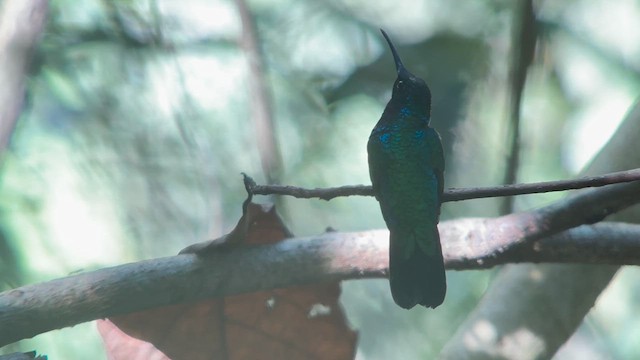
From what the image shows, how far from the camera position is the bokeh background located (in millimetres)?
3443

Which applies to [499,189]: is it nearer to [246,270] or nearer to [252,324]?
[246,270]

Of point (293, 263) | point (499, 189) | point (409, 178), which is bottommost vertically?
point (293, 263)

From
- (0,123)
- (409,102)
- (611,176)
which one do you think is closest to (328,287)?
(409,102)

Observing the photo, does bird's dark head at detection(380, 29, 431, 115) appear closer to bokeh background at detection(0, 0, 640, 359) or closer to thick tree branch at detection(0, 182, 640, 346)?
thick tree branch at detection(0, 182, 640, 346)

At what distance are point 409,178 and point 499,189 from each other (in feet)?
1.08

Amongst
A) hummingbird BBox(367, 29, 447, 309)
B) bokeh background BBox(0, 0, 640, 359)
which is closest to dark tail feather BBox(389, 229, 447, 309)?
hummingbird BBox(367, 29, 447, 309)

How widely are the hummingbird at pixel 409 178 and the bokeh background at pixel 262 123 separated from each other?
106 cm

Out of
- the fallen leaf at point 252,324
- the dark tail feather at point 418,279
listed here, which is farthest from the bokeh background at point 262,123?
the dark tail feather at point 418,279

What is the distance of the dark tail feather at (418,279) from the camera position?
1440 mm

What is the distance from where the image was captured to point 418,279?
147cm

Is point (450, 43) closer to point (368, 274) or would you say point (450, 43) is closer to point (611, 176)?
point (368, 274)

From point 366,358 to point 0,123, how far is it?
6.46ft

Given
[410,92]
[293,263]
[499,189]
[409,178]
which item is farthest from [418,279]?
[293,263]

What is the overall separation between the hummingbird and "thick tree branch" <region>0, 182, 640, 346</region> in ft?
1.11
